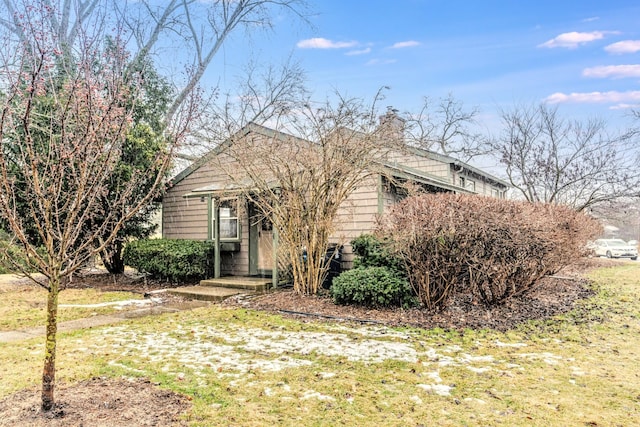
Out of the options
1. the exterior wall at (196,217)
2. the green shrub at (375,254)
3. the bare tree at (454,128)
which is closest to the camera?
the green shrub at (375,254)

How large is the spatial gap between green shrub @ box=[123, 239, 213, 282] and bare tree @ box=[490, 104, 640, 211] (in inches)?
614

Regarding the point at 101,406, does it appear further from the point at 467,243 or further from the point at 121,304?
the point at 121,304

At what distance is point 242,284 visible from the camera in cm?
982

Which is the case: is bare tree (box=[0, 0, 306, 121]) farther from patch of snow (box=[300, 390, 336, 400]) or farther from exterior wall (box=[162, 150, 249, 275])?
patch of snow (box=[300, 390, 336, 400])

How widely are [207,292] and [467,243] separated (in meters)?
5.72

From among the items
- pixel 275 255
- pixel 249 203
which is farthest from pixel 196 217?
pixel 275 255

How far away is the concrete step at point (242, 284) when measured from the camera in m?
9.68

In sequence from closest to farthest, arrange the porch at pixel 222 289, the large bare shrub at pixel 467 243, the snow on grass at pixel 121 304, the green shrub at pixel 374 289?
1. the large bare shrub at pixel 467 243
2. the green shrub at pixel 374 289
3. the snow on grass at pixel 121 304
4. the porch at pixel 222 289

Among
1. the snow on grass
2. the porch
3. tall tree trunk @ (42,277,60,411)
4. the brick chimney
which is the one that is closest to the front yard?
tall tree trunk @ (42,277,60,411)

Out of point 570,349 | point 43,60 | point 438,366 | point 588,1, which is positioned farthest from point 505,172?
point 43,60

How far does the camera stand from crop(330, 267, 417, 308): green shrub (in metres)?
7.31

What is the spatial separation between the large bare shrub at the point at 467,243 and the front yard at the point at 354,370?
38.1 inches

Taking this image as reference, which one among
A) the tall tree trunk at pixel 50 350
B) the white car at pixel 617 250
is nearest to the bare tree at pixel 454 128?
the white car at pixel 617 250

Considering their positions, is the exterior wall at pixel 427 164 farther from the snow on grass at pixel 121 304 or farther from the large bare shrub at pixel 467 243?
the snow on grass at pixel 121 304
